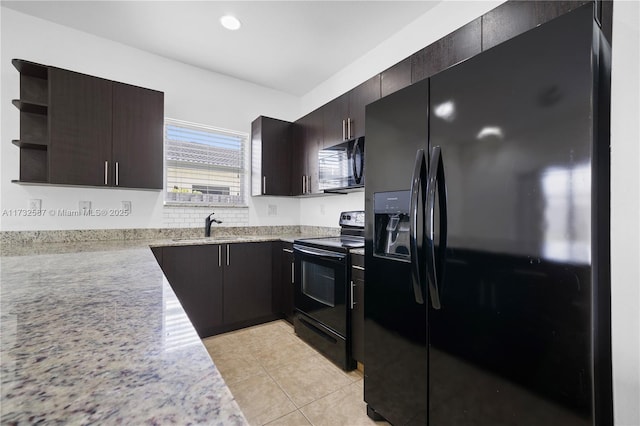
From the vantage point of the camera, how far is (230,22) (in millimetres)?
2422

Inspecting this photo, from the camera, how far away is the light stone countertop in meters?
0.34

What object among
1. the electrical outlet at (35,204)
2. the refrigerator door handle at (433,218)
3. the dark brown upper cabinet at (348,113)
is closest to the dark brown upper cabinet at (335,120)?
the dark brown upper cabinet at (348,113)

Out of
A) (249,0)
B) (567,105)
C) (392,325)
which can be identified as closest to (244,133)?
(249,0)

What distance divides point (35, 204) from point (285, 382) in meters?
2.60

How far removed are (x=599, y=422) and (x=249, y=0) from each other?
3076 millimetres

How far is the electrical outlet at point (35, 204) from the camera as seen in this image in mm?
2408

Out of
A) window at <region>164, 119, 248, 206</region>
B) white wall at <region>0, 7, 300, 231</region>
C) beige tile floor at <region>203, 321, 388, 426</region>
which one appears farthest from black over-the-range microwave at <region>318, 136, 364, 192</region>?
beige tile floor at <region>203, 321, 388, 426</region>

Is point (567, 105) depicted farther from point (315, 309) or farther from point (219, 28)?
point (219, 28)

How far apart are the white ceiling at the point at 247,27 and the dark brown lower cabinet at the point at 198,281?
1993 mm

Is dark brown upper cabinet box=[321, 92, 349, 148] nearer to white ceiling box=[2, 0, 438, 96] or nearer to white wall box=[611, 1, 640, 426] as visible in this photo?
white ceiling box=[2, 0, 438, 96]

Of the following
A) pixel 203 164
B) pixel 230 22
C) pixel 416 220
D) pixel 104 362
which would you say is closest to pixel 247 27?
pixel 230 22

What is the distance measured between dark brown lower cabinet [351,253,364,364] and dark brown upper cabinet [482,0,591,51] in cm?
158

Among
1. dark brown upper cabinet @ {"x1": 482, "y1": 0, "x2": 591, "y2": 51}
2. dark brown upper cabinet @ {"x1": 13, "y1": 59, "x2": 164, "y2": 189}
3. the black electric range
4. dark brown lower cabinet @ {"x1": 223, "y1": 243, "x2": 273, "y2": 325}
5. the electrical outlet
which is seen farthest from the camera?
dark brown lower cabinet @ {"x1": 223, "y1": 243, "x2": 273, "y2": 325}

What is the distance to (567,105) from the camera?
94 cm
